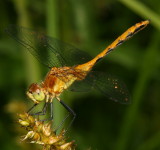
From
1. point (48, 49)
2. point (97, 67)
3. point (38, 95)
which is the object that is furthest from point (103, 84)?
point (97, 67)

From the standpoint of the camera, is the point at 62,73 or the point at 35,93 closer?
the point at 35,93

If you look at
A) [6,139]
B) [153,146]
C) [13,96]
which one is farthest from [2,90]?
[153,146]

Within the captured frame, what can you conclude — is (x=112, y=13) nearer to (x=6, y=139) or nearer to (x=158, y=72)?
Answer: (x=158, y=72)

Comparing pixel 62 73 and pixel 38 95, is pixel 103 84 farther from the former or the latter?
pixel 38 95

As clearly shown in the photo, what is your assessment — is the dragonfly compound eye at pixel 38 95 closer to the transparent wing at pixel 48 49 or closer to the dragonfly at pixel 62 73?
the dragonfly at pixel 62 73

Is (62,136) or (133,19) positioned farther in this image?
(133,19)

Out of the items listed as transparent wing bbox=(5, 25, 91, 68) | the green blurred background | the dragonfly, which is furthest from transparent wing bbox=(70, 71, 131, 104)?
the green blurred background
